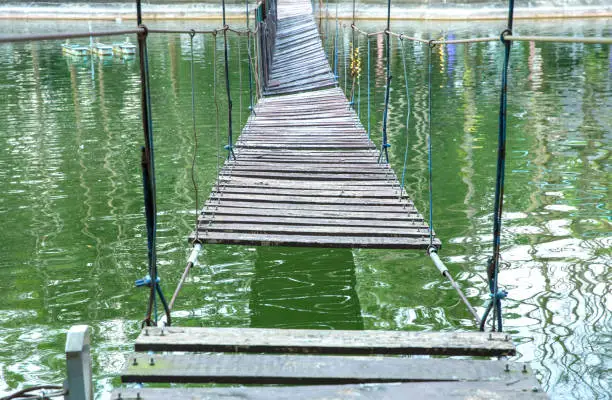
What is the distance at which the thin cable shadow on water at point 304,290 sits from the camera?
4.32m

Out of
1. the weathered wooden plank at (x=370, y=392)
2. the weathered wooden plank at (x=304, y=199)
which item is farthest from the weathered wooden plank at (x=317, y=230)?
the weathered wooden plank at (x=370, y=392)

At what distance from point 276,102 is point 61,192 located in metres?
2.22

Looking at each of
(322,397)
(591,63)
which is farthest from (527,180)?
(591,63)

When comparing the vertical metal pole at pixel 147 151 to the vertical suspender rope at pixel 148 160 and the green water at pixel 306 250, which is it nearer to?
the vertical suspender rope at pixel 148 160

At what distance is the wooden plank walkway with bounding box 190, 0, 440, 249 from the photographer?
145 inches

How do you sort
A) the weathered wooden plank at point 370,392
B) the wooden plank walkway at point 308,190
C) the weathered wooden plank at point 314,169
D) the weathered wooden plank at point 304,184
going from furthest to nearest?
the weathered wooden plank at point 314,169 → the weathered wooden plank at point 304,184 → the wooden plank walkway at point 308,190 → the weathered wooden plank at point 370,392

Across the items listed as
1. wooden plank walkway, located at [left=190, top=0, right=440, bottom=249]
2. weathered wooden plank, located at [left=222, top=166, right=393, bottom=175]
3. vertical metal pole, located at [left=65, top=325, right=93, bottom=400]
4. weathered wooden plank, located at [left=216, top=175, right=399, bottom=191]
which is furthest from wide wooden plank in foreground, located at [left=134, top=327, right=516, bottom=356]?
weathered wooden plank, located at [left=222, top=166, right=393, bottom=175]

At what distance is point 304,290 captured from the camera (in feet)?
15.5

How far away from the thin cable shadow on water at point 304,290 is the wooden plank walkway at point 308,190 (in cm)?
60

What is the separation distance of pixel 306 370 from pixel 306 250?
Result: 310 cm

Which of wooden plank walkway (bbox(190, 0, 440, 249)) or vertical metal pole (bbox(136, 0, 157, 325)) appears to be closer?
vertical metal pole (bbox(136, 0, 157, 325))

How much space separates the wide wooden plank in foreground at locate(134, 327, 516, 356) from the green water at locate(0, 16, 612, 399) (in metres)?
1.27

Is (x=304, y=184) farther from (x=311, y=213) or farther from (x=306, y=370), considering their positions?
(x=306, y=370)

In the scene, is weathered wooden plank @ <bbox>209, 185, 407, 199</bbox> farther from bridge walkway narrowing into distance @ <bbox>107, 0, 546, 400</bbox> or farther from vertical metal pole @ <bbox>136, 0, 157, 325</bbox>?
vertical metal pole @ <bbox>136, 0, 157, 325</bbox>
